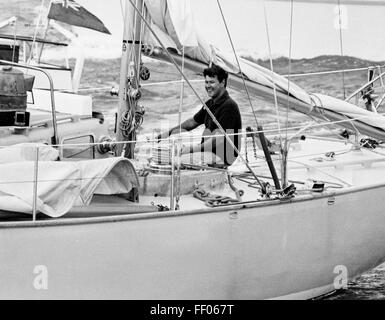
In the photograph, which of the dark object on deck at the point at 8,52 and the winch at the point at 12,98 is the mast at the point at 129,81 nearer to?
the winch at the point at 12,98

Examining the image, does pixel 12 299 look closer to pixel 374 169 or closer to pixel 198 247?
pixel 198 247

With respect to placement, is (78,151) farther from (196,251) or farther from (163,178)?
(196,251)

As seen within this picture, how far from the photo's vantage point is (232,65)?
8.51 metres

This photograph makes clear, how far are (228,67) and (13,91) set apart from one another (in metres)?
1.76

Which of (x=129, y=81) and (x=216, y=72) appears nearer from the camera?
(x=129, y=81)

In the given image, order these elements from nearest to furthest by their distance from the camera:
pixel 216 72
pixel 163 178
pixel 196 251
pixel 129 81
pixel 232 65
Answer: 1. pixel 196 251
2. pixel 163 178
3. pixel 129 81
4. pixel 216 72
5. pixel 232 65

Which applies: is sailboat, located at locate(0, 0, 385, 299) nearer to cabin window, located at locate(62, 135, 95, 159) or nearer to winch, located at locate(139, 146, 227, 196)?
winch, located at locate(139, 146, 227, 196)

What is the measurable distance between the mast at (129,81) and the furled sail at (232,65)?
0.11m

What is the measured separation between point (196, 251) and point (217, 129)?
1188 mm

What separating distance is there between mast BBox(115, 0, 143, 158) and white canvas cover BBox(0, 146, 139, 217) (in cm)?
81

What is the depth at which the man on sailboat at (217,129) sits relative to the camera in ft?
27.0

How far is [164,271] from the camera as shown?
7.39m

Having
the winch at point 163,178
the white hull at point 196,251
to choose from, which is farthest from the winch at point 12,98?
the white hull at point 196,251

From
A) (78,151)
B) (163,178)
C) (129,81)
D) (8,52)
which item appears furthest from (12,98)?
(8,52)
